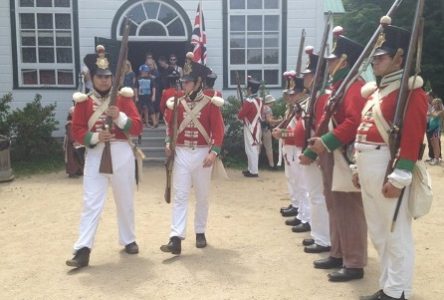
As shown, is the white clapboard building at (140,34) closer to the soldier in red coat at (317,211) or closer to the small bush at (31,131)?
the small bush at (31,131)

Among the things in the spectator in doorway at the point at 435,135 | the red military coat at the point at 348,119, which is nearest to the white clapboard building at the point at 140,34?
the spectator in doorway at the point at 435,135

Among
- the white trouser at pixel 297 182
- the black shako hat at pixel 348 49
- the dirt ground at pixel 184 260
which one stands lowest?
the dirt ground at pixel 184 260

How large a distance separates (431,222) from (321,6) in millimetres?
9083

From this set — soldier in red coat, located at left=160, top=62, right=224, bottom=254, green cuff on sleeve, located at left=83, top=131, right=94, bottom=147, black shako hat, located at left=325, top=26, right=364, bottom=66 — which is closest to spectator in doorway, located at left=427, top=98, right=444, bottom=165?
soldier in red coat, located at left=160, top=62, right=224, bottom=254

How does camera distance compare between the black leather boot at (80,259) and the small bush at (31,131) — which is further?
the small bush at (31,131)

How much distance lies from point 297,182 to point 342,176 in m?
2.75

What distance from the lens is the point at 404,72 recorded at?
4223 mm

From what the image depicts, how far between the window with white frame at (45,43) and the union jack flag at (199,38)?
352 cm

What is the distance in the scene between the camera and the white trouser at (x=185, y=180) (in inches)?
246

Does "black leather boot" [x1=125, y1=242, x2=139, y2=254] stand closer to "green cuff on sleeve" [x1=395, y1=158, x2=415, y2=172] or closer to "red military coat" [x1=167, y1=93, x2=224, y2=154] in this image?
"red military coat" [x1=167, y1=93, x2=224, y2=154]

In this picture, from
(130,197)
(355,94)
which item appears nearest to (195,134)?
(130,197)

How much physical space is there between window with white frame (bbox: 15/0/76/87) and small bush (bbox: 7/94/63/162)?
1.49 metres

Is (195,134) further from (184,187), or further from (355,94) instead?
(355,94)

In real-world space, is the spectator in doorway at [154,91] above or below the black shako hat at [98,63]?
below
